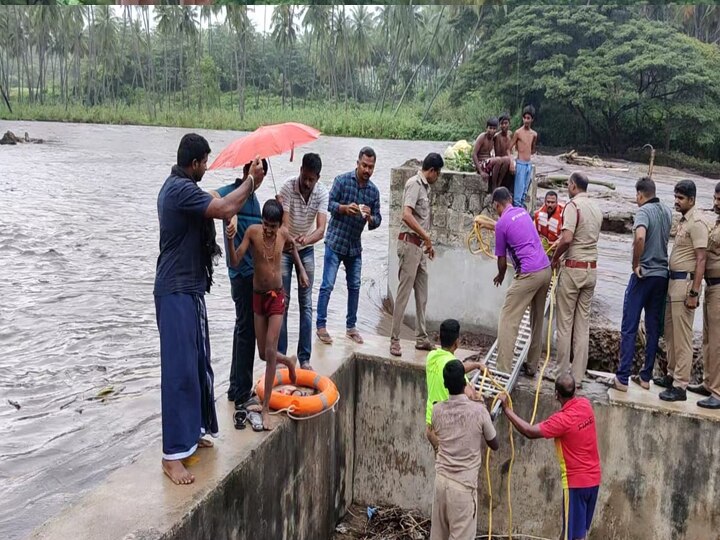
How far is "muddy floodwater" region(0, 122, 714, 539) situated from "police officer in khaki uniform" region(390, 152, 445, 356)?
263cm

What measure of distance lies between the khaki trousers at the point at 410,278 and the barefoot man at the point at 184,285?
2.37 metres

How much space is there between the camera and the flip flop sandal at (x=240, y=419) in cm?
499

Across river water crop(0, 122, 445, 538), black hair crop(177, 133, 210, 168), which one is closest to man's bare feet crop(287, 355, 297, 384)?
black hair crop(177, 133, 210, 168)

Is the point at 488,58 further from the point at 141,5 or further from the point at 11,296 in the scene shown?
the point at 141,5

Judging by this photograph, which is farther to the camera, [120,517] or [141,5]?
[141,5]

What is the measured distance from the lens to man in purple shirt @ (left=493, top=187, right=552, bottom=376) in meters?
5.68

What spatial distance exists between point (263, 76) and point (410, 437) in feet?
175

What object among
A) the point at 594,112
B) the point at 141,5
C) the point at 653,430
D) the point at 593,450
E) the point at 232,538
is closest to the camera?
the point at 232,538

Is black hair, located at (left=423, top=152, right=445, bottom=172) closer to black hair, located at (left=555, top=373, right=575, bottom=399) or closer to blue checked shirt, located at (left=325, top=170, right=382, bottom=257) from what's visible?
blue checked shirt, located at (left=325, top=170, right=382, bottom=257)

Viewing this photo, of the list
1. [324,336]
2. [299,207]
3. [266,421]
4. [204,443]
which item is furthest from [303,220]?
[204,443]

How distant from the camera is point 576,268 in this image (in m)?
5.82

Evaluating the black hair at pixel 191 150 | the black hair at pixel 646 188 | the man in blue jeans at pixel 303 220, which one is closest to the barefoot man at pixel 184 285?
the black hair at pixel 191 150

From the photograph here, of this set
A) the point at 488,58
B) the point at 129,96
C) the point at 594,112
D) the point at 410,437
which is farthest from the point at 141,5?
the point at 410,437

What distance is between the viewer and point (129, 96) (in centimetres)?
→ 5547
